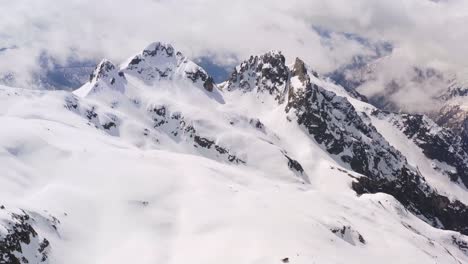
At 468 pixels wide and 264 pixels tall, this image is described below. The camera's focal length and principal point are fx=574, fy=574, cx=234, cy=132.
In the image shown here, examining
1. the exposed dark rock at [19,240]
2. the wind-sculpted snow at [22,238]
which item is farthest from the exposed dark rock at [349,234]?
the exposed dark rock at [19,240]

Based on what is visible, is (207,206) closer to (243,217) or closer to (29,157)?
(243,217)

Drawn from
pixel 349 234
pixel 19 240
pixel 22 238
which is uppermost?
pixel 19 240

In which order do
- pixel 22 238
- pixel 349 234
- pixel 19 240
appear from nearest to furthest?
1. pixel 19 240
2. pixel 22 238
3. pixel 349 234

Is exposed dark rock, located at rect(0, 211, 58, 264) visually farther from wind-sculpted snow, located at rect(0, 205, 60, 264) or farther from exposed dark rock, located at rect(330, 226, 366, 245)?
exposed dark rock, located at rect(330, 226, 366, 245)

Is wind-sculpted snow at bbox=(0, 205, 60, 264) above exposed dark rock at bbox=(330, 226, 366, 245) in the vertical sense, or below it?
above

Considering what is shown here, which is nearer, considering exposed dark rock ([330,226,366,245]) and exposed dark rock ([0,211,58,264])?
exposed dark rock ([0,211,58,264])

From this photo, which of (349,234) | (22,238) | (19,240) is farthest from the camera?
(349,234)

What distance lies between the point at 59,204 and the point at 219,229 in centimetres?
2527

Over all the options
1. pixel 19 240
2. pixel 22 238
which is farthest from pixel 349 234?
pixel 19 240

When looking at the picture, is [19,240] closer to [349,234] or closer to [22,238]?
[22,238]

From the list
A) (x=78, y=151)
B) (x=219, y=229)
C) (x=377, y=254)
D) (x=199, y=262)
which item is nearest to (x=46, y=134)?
(x=78, y=151)

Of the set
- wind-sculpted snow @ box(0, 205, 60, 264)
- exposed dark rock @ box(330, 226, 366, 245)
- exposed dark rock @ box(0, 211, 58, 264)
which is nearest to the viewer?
exposed dark rock @ box(0, 211, 58, 264)

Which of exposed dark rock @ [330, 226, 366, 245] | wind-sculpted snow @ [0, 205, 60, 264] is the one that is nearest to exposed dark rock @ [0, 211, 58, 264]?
wind-sculpted snow @ [0, 205, 60, 264]

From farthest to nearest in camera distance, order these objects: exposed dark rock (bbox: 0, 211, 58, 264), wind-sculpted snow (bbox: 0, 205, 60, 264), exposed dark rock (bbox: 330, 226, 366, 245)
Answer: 1. exposed dark rock (bbox: 330, 226, 366, 245)
2. wind-sculpted snow (bbox: 0, 205, 60, 264)
3. exposed dark rock (bbox: 0, 211, 58, 264)
